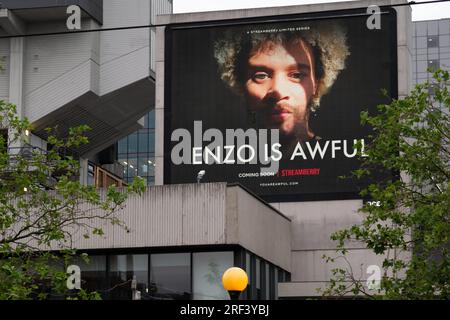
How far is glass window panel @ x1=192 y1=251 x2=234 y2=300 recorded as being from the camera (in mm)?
37469

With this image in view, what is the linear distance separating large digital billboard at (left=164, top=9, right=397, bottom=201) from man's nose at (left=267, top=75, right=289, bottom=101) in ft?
0.15

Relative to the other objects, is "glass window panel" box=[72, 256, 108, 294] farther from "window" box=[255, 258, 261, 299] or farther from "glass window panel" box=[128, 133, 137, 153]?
"glass window panel" box=[128, 133, 137, 153]

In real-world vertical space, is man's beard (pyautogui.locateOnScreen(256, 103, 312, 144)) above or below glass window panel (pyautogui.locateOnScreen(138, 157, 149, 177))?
below

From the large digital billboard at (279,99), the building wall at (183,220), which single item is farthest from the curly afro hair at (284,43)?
the building wall at (183,220)

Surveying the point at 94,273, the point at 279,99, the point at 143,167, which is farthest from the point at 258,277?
the point at 143,167

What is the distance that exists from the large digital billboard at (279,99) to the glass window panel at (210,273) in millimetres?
10328

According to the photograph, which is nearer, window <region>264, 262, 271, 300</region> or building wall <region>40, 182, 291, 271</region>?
building wall <region>40, 182, 291, 271</region>

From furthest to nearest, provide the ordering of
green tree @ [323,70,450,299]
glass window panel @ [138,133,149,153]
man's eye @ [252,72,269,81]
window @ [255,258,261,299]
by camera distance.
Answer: glass window panel @ [138,133,149,153]
man's eye @ [252,72,269,81]
window @ [255,258,261,299]
green tree @ [323,70,450,299]

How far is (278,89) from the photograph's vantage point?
162 feet

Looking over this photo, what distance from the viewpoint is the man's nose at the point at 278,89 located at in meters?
49.2

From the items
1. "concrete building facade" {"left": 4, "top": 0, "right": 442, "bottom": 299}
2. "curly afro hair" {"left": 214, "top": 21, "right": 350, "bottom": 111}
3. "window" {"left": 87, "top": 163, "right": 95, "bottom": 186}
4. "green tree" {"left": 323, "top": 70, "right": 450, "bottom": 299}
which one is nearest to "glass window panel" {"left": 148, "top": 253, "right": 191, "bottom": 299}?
"concrete building facade" {"left": 4, "top": 0, "right": 442, "bottom": 299}

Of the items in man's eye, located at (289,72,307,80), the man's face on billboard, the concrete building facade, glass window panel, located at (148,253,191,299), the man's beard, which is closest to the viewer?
glass window panel, located at (148,253,191,299)

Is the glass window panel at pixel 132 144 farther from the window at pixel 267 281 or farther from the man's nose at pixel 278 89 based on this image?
the window at pixel 267 281
